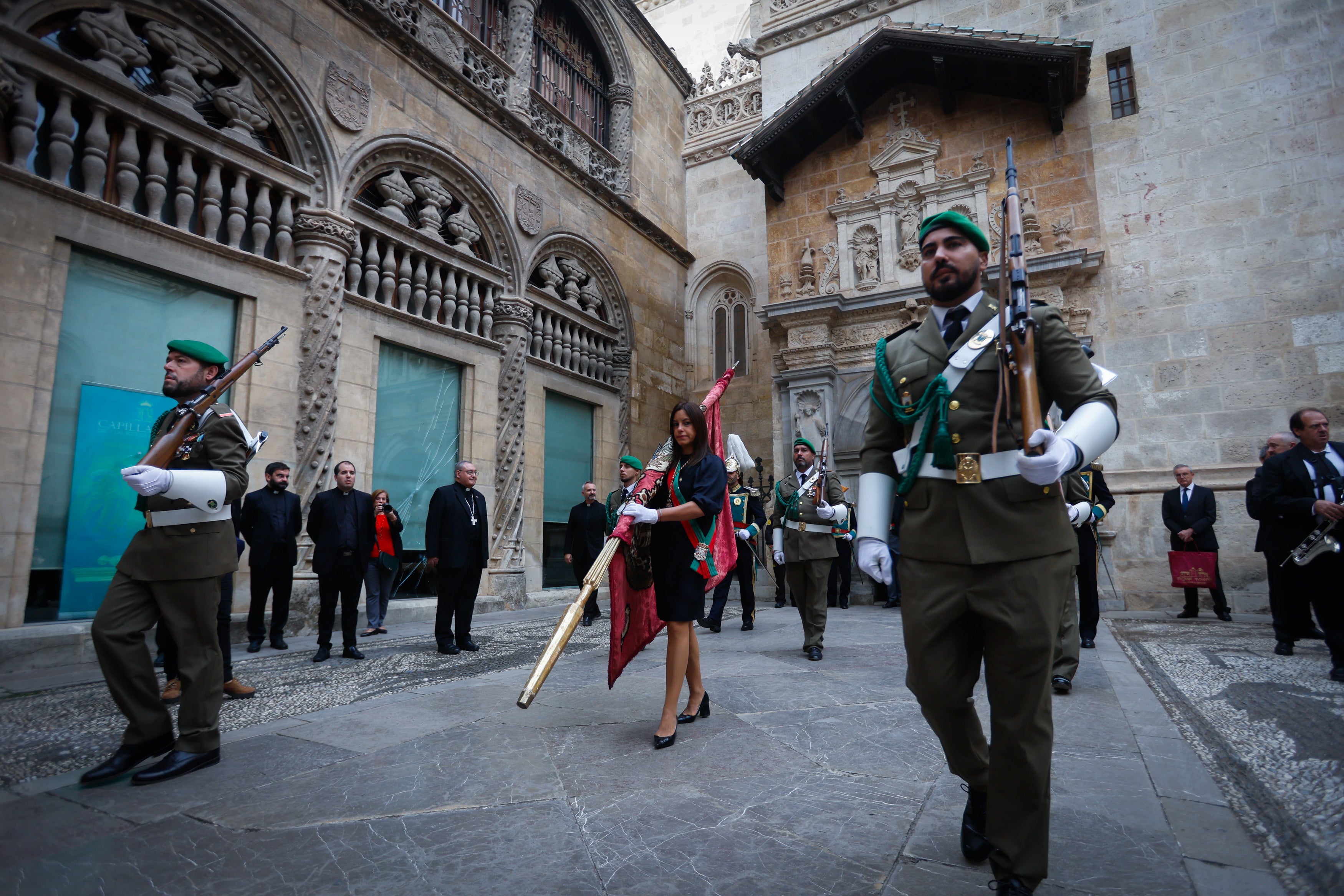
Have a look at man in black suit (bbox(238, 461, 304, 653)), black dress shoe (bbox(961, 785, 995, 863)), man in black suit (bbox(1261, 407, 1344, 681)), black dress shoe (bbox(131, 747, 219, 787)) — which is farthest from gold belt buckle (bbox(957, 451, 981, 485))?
man in black suit (bbox(238, 461, 304, 653))

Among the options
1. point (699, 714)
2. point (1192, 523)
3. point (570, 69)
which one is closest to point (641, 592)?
point (699, 714)

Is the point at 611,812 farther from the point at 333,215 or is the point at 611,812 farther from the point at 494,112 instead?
the point at 494,112

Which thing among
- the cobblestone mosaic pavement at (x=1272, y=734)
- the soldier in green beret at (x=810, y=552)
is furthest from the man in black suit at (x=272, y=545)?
the cobblestone mosaic pavement at (x=1272, y=734)

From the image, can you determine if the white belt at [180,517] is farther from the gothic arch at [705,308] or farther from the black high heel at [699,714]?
the gothic arch at [705,308]

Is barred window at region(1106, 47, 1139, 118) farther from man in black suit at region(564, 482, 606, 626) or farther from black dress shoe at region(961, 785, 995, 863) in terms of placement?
black dress shoe at region(961, 785, 995, 863)

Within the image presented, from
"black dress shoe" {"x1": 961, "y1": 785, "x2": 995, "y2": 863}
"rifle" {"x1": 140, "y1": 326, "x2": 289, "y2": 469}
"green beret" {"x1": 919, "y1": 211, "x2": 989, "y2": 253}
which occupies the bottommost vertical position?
"black dress shoe" {"x1": 961, "y1": 785, "x2": 995, "y2": 863}

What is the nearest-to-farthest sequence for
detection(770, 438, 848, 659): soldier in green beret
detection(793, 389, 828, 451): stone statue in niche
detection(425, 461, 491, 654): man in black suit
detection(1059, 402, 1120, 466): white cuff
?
detection(1059, 402, 1120, 466): white cuff < detection(770, 438, 848, 659): soldier in green beret < detection(425, 461, 491, 654): man in black suit < detection(793, 389, 828, 451): stone statue in niche

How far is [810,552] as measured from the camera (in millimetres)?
6234

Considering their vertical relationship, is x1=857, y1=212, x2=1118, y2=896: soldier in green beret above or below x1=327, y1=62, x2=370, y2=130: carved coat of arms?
below

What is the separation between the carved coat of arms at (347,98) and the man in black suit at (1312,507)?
10282mm

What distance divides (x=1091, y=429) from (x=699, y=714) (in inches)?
106

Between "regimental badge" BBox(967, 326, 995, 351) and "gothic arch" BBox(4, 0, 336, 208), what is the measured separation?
8.78 meters

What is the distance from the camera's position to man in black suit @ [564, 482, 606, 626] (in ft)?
32.0

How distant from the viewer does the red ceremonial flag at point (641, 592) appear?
3871mm
